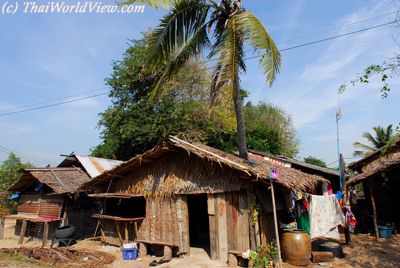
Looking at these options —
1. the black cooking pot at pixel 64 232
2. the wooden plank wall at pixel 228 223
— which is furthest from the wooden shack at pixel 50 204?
the wooden plank wall at pixel 228 223

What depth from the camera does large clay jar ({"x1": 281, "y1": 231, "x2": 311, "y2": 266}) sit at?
8.62 metres

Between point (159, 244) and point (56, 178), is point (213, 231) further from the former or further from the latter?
point (56, 178)

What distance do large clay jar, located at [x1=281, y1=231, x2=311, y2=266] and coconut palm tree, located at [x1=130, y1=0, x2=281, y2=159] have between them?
3.84 meters

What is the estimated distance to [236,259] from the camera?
885 centimetres

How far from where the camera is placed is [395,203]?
593 inches

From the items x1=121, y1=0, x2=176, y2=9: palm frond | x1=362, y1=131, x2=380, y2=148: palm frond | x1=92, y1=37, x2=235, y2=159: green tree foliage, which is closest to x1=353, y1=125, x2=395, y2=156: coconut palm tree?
x1=362, y1=131, x2=380, y2=148: palm frond

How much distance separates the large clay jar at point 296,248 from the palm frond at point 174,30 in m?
6.46

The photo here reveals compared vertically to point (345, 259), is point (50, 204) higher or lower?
higher

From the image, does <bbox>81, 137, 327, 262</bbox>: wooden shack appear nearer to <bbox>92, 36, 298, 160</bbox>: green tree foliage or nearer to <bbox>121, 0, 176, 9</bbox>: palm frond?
<bbox>121, 0, 176, 9</bbox>: palm frond

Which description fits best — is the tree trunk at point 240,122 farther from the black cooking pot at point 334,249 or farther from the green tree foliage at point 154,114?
the green tree foliage at point 154,114

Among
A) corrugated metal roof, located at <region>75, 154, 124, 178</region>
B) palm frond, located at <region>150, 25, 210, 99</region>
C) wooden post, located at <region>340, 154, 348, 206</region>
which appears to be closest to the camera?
palm frond, located at <region>150, 25, 210, 99</region>

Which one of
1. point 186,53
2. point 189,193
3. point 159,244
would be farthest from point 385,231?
point 186,53

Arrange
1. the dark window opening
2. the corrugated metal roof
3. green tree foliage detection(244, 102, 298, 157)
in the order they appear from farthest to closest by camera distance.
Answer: green tree foliage detection(244, 102, 298, 157) < the corrugated metal roof < the dark window opening

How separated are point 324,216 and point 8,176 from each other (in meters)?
25.4
